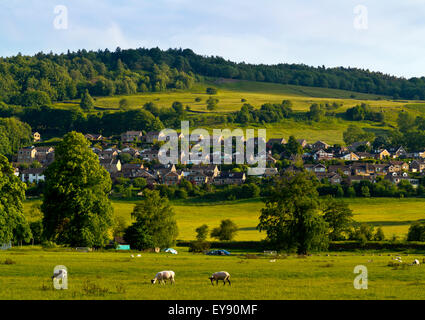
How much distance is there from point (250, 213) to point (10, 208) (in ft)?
248

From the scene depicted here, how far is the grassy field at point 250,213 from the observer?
95625 mm

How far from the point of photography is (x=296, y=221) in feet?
198

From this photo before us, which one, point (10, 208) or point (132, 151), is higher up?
point (132, 151)

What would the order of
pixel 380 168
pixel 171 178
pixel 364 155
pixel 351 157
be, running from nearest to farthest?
pixel 171 178
pixel 380 168
pixel 351 157
pixel 364 155

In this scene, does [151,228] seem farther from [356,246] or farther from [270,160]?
[270,160]

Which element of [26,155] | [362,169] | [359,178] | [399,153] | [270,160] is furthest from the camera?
[399,153]

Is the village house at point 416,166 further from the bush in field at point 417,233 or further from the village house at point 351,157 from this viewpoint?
the bush in field at point 417,233

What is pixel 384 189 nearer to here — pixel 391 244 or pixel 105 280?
pixel 391 244

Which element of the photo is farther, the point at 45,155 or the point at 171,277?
the point at 45,155

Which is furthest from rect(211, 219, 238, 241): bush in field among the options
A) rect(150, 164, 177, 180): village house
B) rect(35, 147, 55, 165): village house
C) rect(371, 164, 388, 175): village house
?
rect(35, 147, 55, 165): village house

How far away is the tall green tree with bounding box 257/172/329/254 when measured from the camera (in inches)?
2335

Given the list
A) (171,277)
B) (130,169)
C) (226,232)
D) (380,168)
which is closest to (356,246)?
(226,232)
